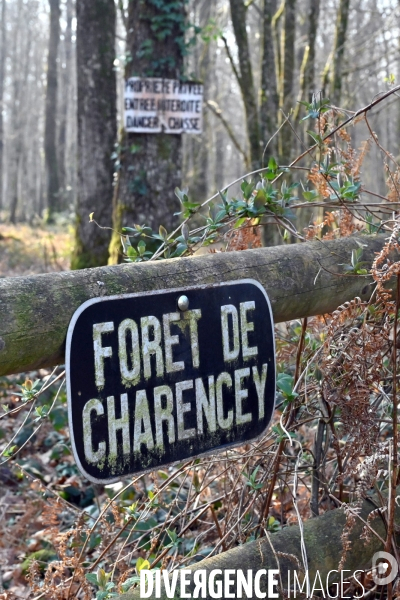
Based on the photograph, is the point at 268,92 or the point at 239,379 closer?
the point at 239,379

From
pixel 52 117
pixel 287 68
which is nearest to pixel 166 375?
pixel 287 68

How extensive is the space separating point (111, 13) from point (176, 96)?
83.7 inches

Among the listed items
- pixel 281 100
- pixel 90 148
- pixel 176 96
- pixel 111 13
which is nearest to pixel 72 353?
pixel 176 96

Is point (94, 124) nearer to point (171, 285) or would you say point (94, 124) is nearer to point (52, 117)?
point (171, 285)

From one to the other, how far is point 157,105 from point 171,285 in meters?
4.67

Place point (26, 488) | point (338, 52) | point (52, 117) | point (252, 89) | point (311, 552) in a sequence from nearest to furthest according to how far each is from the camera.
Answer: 1. point (311, 552)
2. point (26, 488)
3. point (252, 89)
4. point (338, 52)
5. point (52, 117)

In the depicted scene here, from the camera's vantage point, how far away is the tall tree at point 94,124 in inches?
287

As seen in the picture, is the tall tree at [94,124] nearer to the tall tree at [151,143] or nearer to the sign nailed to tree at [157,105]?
the tall tree at [151,143]

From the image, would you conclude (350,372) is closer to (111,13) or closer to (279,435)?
(279,435)

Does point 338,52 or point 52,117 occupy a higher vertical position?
point 52,117

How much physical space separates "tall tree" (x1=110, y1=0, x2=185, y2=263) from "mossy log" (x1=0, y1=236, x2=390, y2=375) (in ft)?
12.9

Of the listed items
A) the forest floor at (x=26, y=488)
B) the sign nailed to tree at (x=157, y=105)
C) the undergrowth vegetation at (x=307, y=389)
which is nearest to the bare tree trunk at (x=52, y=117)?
the sign nailed to tree at (x=157, y=105)

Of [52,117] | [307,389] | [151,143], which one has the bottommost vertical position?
[307,389]

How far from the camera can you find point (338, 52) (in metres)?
8.30
